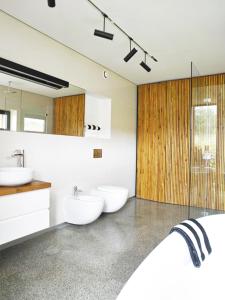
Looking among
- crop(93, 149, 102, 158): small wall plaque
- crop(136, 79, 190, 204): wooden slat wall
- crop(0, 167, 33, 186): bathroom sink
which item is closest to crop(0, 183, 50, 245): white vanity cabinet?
crop(0, 167, 33, 186): bathroom sink

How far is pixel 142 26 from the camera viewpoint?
257cm

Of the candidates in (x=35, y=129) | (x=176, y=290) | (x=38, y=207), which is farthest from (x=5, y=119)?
(x=176, y=290)

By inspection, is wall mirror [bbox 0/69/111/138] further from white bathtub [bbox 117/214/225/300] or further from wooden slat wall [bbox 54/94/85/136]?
white bathtub [bbox 117/214/225/300]

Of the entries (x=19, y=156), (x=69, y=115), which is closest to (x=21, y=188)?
(x=19, y=156)

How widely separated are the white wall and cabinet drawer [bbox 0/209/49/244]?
717 mm

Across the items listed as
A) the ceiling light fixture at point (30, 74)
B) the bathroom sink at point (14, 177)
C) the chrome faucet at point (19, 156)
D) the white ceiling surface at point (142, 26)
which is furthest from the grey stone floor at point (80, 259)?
the white ceiling surface at point (142, 26)

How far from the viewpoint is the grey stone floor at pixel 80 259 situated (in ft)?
5.81

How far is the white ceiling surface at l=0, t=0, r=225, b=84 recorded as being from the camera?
222cm

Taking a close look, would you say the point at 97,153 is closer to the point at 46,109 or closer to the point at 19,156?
the point at 46,109

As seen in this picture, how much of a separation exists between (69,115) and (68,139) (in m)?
0.34

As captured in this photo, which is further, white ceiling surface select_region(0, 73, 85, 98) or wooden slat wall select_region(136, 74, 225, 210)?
wooden slat wall select_region(136, 74, 225, 210)

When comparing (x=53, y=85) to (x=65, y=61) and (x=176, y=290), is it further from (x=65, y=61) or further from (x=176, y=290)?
(x=176, y=290)

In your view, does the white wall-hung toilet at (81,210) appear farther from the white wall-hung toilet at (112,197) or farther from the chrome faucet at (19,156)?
the chrome faucet at (19,156)

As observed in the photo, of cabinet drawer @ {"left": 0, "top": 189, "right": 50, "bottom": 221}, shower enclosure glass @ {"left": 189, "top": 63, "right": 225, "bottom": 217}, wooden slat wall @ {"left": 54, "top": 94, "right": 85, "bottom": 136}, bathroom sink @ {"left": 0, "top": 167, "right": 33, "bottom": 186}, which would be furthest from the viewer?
shower enclosure glass @ {"left": 189, "top": 63, "right": 225, "bottom": 217}
